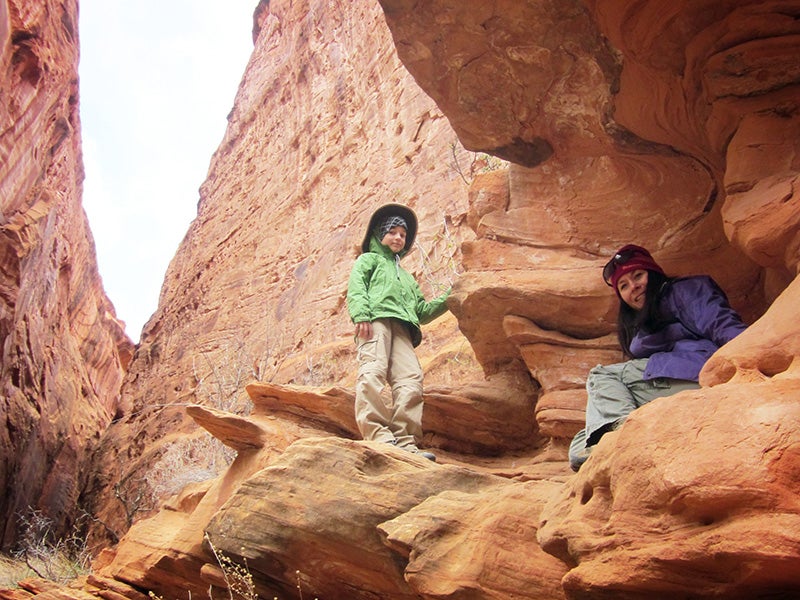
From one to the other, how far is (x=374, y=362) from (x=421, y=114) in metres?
8.90

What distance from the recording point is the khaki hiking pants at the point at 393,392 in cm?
605

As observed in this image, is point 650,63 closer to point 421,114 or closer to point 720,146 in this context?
point 720,146

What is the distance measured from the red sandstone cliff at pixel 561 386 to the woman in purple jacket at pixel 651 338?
1.24 feet

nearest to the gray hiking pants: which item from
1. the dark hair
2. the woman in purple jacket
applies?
the woman in purple jacket

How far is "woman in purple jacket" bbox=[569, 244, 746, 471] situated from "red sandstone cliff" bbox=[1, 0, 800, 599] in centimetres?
38

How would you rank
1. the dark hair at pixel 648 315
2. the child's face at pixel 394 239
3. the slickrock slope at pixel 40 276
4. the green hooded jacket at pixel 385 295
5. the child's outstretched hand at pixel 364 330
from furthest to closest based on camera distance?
the slickrock slope at pixel 40 276, the child's face at pixel 394 239, the green hooded jacket at pixel 385 295, the child's outstretched hand at pixel 364 330, the dark hair at pixel 648 315

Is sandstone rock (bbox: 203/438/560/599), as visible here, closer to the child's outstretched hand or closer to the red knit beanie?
the child's outstretched hand

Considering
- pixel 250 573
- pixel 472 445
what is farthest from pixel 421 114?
pixel 250 573

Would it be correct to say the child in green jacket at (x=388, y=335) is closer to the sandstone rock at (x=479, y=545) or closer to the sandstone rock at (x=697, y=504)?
the sandstone rock at (x=479, y=545)

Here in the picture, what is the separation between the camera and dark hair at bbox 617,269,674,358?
16.0 feet

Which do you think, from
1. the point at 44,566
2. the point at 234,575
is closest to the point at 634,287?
the point at 234,575

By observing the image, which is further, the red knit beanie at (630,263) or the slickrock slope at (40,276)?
the slickrock slope at (40,276)

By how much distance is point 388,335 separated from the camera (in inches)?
255

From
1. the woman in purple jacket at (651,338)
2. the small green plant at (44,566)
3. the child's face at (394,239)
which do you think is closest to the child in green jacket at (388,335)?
the child's face at (394,239)
